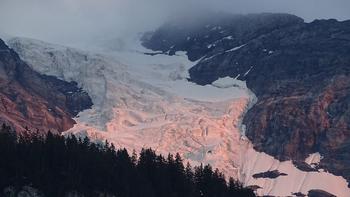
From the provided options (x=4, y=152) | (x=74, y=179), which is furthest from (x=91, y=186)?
(x=4, y=152)

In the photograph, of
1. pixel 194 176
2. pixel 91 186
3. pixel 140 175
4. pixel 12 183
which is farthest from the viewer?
pixel 194 176

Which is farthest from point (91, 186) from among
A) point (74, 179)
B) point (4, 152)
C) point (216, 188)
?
point (216, 188)

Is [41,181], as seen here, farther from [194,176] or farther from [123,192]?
[194,176]

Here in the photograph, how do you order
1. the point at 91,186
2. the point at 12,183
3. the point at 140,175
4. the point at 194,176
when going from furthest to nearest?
the point at 194,176
the point at 140,175
the point at 91,186
the point at 12,183

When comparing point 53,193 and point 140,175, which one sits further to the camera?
point 140,175

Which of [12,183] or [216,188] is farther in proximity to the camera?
[216,188]

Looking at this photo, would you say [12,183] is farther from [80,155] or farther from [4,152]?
[80,155]
